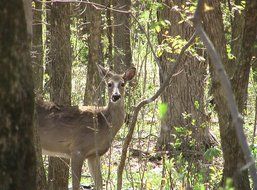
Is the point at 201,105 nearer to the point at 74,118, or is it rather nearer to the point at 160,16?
the point at 74,118

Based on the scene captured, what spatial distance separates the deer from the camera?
33.9ft

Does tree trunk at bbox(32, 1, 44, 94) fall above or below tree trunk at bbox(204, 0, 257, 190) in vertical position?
above

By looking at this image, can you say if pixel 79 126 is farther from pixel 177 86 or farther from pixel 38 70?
pixel 177 86

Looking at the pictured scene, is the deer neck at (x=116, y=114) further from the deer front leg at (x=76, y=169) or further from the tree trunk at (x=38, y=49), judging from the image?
the tree trunk at (x=38, y=49)

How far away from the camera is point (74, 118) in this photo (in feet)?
35.2

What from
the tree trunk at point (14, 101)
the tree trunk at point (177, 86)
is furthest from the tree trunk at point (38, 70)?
the tree trunk at point (14, 101)

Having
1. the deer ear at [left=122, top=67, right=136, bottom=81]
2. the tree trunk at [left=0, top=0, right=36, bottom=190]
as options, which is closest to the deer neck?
the deer ear at [left=122, top=67, right=136, bottom=81]

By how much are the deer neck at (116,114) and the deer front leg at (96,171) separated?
2.31 feet

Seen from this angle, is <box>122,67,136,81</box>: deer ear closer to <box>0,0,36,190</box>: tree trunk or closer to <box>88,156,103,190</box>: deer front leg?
<box>88,156,103,190</box>: deer front leg

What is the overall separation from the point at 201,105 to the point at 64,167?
9.44ft

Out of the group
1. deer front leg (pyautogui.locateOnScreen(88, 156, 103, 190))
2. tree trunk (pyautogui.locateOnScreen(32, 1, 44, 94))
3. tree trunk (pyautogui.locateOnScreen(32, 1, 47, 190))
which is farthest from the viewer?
tree trunk (pyautogui.locateOnScreen(32, 1, 44, 94))

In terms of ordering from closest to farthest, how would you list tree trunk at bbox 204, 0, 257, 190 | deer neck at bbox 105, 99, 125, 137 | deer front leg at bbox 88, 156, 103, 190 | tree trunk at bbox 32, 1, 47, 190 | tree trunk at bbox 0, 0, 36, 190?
tree trunk at bbox 0, 0, 36, 190 → tree trunk at bbox 204, 0, 257, 190 → tree trunk at bbox 32, 1, 47, 190 → deer front leg at bbox 88, 156, 103, 190 → deer neck at bbox 105, 99, 125, 137

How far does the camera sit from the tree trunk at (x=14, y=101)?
A: 348cm

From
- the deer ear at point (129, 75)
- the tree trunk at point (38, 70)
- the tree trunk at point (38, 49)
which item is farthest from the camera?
the deer ear at point (129, 75)
